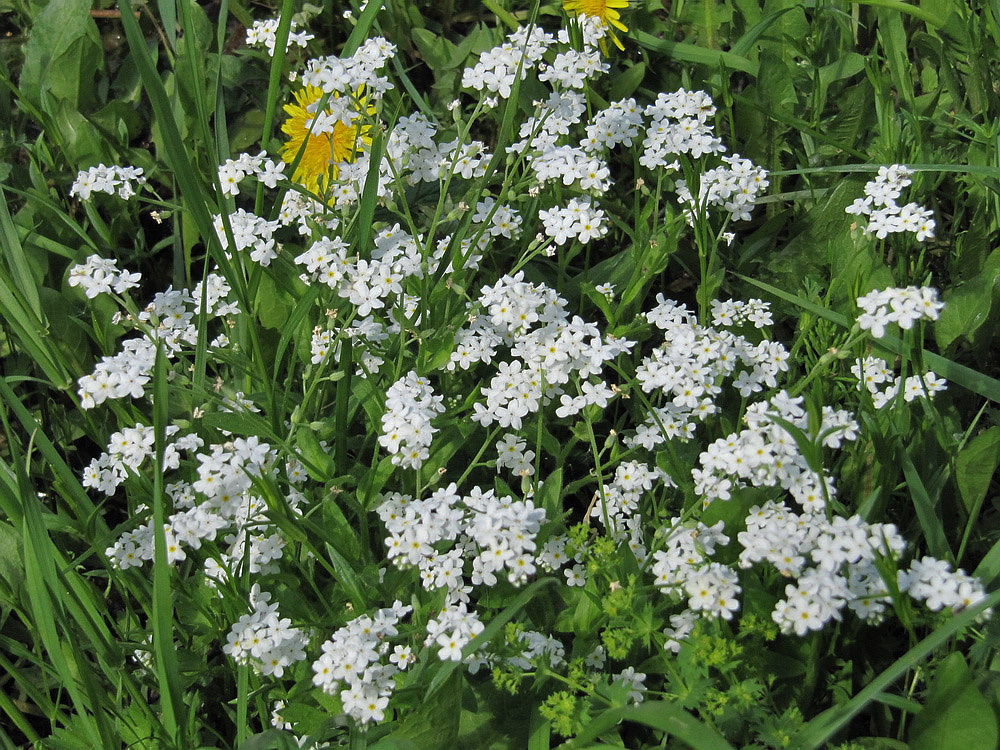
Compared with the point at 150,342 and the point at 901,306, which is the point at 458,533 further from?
the point at 901,306

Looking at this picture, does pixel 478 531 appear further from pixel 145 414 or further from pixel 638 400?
pixel 145 414

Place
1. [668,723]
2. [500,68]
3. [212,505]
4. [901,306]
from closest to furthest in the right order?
[668,723] < [212,505] < [901,306] < [500,68]

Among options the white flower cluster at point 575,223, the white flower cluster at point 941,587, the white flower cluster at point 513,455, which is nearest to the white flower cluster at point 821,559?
the white flower cluster at point 941,587

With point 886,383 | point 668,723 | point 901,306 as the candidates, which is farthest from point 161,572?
point 886,383

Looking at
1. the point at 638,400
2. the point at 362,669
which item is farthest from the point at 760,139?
the point at 362,669

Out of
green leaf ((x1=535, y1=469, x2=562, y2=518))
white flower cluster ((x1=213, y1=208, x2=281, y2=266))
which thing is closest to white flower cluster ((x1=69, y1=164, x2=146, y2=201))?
white flower cluster ((x1=213, y1=208, x2=281, y2=266))
